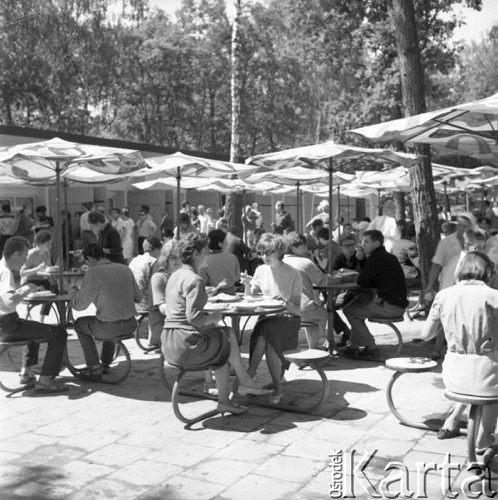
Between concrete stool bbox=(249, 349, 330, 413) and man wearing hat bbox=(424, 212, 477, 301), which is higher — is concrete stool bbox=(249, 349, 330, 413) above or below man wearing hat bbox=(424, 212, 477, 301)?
below

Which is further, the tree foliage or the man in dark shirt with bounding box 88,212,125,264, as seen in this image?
the tree foliage

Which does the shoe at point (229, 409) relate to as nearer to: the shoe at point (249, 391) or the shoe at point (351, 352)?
the shoe at point (249, 391)

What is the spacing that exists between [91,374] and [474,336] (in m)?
3.83

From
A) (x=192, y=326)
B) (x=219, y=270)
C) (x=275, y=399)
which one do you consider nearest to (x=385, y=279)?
(x=219, y=270)

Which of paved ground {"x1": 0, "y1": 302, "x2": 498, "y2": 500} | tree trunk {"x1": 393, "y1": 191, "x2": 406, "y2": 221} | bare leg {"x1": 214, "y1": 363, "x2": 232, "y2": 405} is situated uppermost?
tree trunk {"x1": 393, "y1": 191, "x2": 406, "y2": 221}

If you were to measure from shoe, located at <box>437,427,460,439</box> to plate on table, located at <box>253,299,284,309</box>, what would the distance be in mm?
1664

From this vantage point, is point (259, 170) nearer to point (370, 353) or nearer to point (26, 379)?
point (370, 353)

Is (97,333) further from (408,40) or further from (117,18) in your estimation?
(117,18)

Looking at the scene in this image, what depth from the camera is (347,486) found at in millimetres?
4098

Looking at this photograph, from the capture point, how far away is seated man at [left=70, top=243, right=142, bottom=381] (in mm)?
6484

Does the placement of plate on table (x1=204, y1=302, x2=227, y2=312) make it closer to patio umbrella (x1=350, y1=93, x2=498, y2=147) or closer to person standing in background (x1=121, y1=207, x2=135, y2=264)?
patio umbrella (x1=350, y1=93, x2=498, y2=147)

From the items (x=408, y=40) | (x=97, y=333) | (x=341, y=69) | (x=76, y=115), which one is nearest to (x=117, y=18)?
(x=76, y=115)

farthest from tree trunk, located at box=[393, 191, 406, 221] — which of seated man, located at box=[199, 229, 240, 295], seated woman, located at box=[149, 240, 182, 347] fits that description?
seated woman, located at box=[149, 240, 182, 347]

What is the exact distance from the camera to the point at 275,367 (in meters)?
5.96
